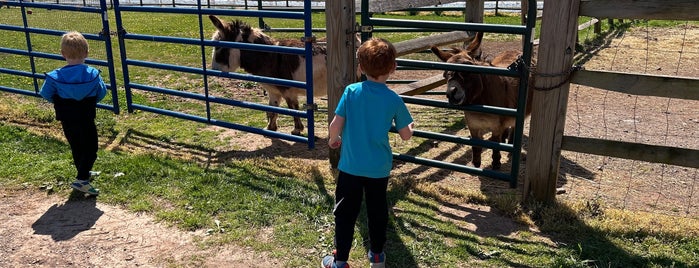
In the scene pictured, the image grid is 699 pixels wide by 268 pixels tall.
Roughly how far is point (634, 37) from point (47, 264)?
15271 mm

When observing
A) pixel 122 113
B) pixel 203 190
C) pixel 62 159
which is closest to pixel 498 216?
pixel 203 190

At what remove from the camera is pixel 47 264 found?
3.62m

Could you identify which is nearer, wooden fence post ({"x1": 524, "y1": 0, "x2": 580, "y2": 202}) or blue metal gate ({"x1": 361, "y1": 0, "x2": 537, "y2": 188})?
wooden fence post ({"x1": 524, "y1": 0, "x2": 580, "y2": 202})

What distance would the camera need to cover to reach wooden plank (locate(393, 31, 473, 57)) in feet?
19.5

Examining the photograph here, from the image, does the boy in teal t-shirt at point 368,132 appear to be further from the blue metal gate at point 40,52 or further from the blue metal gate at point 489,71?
the blue metal gate at point 40,52

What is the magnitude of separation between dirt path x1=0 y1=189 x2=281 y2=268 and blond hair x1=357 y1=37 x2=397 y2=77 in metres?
1.46

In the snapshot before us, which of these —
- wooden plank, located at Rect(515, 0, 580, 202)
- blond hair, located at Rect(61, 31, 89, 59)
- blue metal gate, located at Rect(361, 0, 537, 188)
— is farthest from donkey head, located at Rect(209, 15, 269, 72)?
wooden plank, located at Rect(515, 0, 580, 202)

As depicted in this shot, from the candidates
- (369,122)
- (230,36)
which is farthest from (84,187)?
(369,122)

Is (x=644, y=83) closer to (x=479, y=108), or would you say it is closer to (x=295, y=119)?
(x=479, y=108)

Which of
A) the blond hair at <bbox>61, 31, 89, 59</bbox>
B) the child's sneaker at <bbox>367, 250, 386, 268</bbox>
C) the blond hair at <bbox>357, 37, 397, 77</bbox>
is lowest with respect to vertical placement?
the child's sneaker at <bbox>367, 250, 386, 268</bbox>

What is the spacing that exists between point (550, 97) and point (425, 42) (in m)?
2.46

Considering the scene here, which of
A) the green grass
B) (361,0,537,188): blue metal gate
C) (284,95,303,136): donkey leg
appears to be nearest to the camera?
the green grass

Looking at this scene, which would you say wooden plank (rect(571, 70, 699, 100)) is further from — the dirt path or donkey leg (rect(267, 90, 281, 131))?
donkey leg (rect(267, 90, 281, 131))

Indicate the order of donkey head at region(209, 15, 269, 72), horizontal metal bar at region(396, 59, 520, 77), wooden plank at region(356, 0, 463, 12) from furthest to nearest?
donkey head at region(209, 15, 269, 72)
wooden plank at region(356, 0, 463, 12)
horizontal metal bar at region(396, 59, 520, 77)
